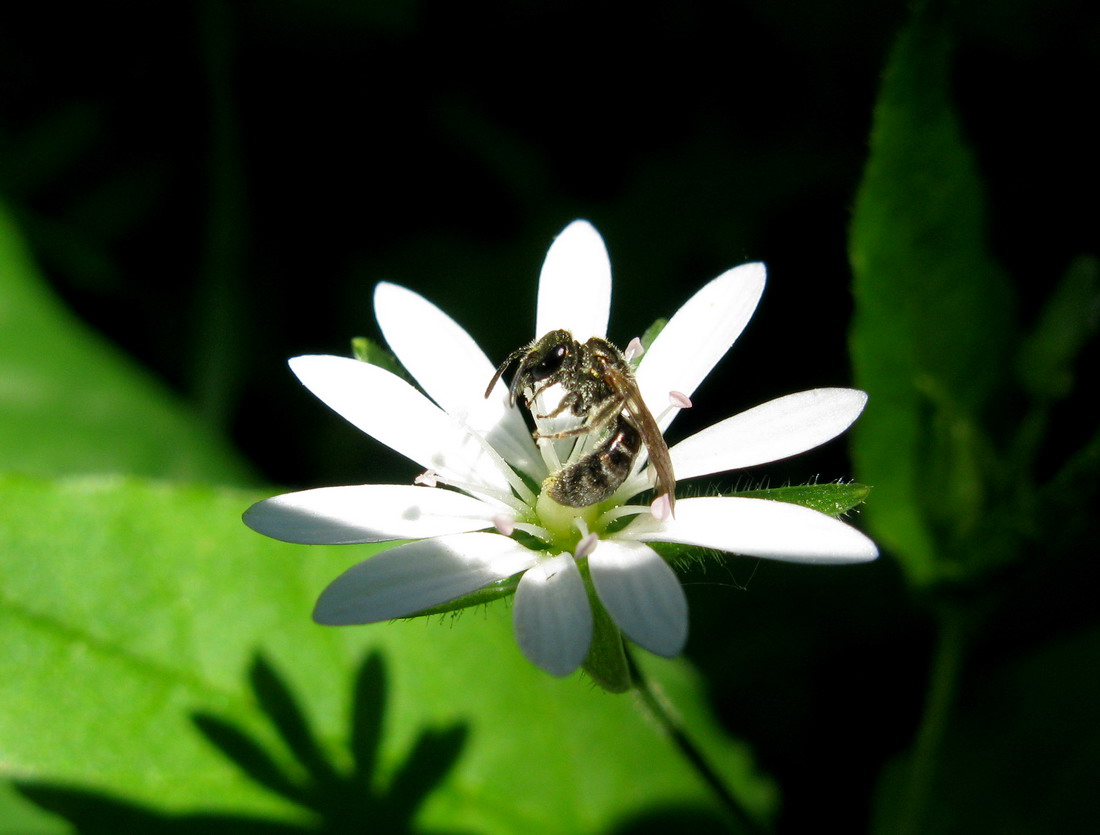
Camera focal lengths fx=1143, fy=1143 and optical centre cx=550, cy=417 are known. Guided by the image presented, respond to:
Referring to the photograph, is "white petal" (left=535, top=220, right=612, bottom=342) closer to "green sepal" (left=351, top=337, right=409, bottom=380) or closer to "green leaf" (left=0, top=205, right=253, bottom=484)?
"green sepal" (left=351, top=337, right=409, bottom=380)

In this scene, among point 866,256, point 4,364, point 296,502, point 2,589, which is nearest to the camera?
point 296,502

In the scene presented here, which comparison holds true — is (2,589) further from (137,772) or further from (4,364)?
(4,364)

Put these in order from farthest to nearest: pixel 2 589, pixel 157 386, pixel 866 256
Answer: pixel 157 386 → pixel 866 256 → pixel 2 589

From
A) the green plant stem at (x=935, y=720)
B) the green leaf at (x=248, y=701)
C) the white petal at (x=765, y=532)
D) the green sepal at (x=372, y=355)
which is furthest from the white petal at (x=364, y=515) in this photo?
the green plant stem at (x=935, y=720)

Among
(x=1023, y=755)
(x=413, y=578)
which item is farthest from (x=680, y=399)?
(x=1023, y=755)

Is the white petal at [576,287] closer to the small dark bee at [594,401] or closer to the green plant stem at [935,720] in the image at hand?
the small dark bee at [594,401]

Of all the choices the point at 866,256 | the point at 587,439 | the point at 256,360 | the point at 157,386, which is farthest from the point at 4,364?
the point at 866,256

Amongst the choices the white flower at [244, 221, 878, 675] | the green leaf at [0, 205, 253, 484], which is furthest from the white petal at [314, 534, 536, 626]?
the green leaf at [0, 205, 253, 484]

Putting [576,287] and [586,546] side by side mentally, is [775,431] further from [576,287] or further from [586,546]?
[576,287]
